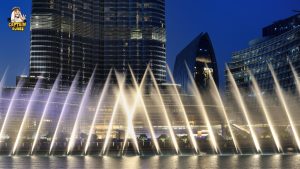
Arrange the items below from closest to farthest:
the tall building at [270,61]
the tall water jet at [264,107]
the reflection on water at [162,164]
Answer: the reflection on water at [162,164] < the tall water jet at [264,107] < the tall building at [270,61]

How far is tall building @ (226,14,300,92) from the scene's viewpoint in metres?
134

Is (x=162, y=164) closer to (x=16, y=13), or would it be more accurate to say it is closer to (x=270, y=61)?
(x=16, y=13)

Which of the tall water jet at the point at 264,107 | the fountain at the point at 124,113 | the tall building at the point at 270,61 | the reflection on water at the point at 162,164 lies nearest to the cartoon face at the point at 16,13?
the reflection on water at the point at 162,164

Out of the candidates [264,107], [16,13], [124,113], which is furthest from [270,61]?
[16,13]

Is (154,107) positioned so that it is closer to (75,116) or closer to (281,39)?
(75,116)

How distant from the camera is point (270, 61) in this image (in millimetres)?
147625

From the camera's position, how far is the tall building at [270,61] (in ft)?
438

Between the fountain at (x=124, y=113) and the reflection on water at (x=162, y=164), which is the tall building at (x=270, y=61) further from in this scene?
the reflection on water at (x=162, y=164)

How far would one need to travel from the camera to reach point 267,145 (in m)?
85.2
